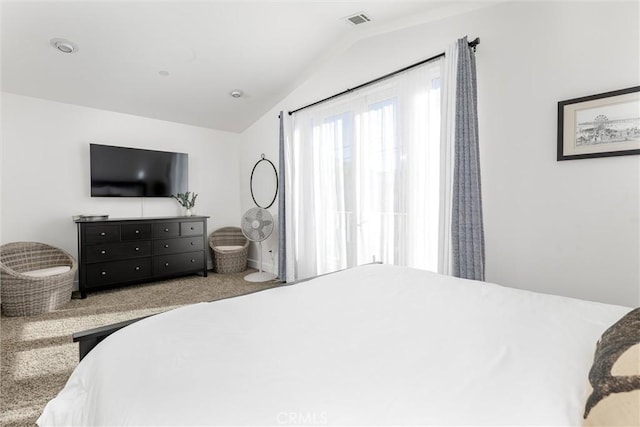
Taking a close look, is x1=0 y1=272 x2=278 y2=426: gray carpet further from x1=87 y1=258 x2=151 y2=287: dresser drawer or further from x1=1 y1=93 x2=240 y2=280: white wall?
x1=1 y1=93 x2=240 y2=280: white wall

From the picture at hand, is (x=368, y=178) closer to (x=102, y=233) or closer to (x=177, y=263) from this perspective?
(x=177, y=263)

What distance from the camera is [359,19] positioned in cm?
285

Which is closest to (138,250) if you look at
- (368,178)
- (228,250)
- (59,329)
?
(228,250)

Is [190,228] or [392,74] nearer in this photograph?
[392,74]

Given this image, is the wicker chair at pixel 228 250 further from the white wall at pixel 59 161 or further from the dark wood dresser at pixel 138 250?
the white wall at pixel 59 161

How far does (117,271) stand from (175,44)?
105 inches

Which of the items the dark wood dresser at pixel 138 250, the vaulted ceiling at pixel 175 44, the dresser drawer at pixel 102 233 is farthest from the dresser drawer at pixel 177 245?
the vaulted ceiling at pixel 175 44

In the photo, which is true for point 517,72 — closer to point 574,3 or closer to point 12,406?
point 574,3

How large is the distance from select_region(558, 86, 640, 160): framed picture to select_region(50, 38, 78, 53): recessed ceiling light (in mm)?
4042

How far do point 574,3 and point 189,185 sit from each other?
4.71 metres

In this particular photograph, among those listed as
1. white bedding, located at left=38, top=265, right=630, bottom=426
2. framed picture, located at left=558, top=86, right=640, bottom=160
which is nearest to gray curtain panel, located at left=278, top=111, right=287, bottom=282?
A: white bedding, located at left=38, top=265, right=630, bottom=426

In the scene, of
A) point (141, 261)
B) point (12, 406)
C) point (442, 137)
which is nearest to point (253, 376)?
point (12, 406)

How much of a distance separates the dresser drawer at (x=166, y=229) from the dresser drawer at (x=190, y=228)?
6cm

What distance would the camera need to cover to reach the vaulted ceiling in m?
2.54
